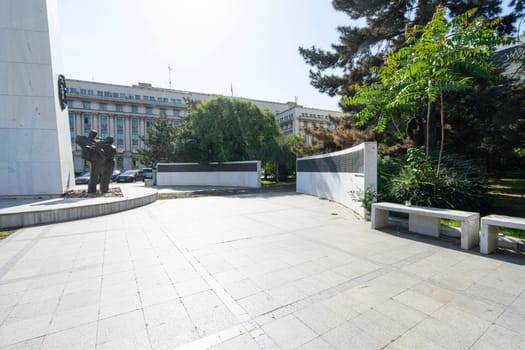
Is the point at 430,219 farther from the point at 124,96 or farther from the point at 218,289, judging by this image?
the point at 124,96

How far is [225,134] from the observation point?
68.8 ft

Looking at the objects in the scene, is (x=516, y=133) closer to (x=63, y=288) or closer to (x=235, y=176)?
(x=63, y=288)

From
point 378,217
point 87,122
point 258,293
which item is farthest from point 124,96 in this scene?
point 258,293

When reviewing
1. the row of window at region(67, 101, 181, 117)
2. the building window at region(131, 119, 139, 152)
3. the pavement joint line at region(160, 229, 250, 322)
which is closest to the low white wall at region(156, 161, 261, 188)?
the pavement joint line at region(160, 229, 250, 322)

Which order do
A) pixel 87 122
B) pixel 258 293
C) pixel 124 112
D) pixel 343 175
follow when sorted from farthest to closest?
pixel 124 112, pixel 87 122, pixel 343 175, pixel 258 293

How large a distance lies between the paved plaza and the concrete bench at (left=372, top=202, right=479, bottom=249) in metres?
0.32

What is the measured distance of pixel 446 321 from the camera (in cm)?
249

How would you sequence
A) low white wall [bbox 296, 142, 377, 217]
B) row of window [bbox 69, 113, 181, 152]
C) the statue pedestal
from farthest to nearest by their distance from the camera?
row of window [bbox 69, 113, 181, 152], the statue pedestal, low white wall [bbox 296, 142, 377, 217]

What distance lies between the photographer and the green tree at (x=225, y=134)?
20.8 meters

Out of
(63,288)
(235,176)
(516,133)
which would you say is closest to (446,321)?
(63,288)

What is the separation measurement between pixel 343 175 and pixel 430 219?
180 inches

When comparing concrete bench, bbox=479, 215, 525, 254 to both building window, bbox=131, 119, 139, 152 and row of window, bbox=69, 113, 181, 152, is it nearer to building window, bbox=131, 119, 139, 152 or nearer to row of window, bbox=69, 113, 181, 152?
row of window, bbox=69, 113, 181, 152

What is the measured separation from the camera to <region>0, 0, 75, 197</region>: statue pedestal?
1059cm

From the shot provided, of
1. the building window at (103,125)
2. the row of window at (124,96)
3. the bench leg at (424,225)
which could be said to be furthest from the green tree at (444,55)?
the building window at (103,125)
